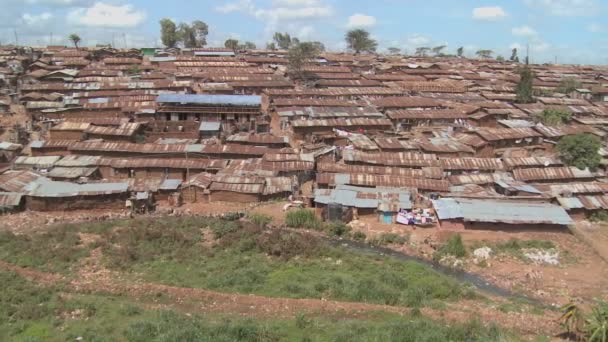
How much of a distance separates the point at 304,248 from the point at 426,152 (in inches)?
638

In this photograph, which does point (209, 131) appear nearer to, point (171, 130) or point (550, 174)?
point (171, 130)

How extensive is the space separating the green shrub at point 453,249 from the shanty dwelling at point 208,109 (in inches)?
926

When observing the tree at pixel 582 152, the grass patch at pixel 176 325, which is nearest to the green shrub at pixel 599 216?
the tree at pixel 582 152

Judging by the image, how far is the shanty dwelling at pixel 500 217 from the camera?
2555 centimetres

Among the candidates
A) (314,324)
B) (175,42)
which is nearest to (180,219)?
(314,324)

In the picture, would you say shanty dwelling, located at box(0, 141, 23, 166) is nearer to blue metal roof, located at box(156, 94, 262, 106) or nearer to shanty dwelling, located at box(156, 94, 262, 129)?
shanty dwelling, located at box(156, 94, 262, 129)

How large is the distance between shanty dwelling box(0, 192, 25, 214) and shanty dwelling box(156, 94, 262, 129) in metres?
17.7

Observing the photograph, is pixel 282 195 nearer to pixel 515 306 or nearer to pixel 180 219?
pixel 180 219

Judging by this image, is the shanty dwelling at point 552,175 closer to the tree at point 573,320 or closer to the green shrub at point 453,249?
the green shrub at point 453,249

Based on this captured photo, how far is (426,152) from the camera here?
115 feet

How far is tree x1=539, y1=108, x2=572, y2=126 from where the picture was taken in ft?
152

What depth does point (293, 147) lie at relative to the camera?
3834 centimetres

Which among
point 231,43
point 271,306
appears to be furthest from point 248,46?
point 271,306

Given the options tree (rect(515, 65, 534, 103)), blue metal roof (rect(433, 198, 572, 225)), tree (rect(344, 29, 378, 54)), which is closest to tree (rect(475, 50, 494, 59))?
tree (rect(344, 29, 378, 54))
